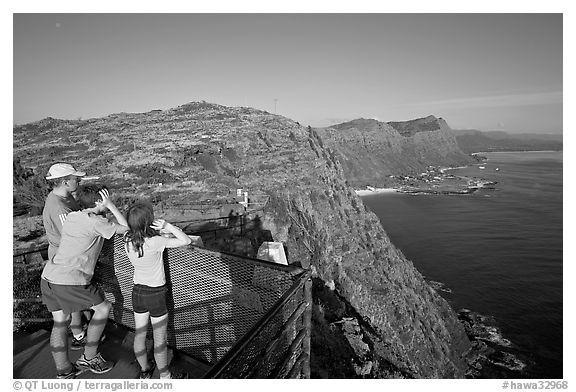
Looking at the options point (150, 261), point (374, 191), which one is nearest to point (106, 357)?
point (150, 261)

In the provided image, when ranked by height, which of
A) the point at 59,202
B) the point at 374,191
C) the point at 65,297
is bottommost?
the point at 374,191

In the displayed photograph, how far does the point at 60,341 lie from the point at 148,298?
1131 mm

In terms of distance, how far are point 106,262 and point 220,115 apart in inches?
948

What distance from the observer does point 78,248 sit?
129 inches

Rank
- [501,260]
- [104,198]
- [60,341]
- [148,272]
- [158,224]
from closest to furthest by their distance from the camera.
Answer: [158,224], [148,272], [104,198], [60,341], [501,260]

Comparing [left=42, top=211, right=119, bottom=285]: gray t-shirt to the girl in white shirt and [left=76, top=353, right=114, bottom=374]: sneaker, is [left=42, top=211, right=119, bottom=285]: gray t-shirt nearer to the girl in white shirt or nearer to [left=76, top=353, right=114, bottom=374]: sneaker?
the girl in white shirt

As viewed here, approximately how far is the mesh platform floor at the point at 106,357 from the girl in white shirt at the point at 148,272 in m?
0.29

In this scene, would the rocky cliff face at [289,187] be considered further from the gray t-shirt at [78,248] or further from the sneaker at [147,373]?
the gray t-shirt at [78,248]

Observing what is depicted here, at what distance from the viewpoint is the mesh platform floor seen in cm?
378

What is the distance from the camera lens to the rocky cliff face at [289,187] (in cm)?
1577

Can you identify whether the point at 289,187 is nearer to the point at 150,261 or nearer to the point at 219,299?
the point at 219,299

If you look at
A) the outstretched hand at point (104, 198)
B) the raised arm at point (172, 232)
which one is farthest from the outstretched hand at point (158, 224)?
the outstretched hand at point (104, 198)

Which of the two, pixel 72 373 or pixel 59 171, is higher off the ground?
pixel 59 171
